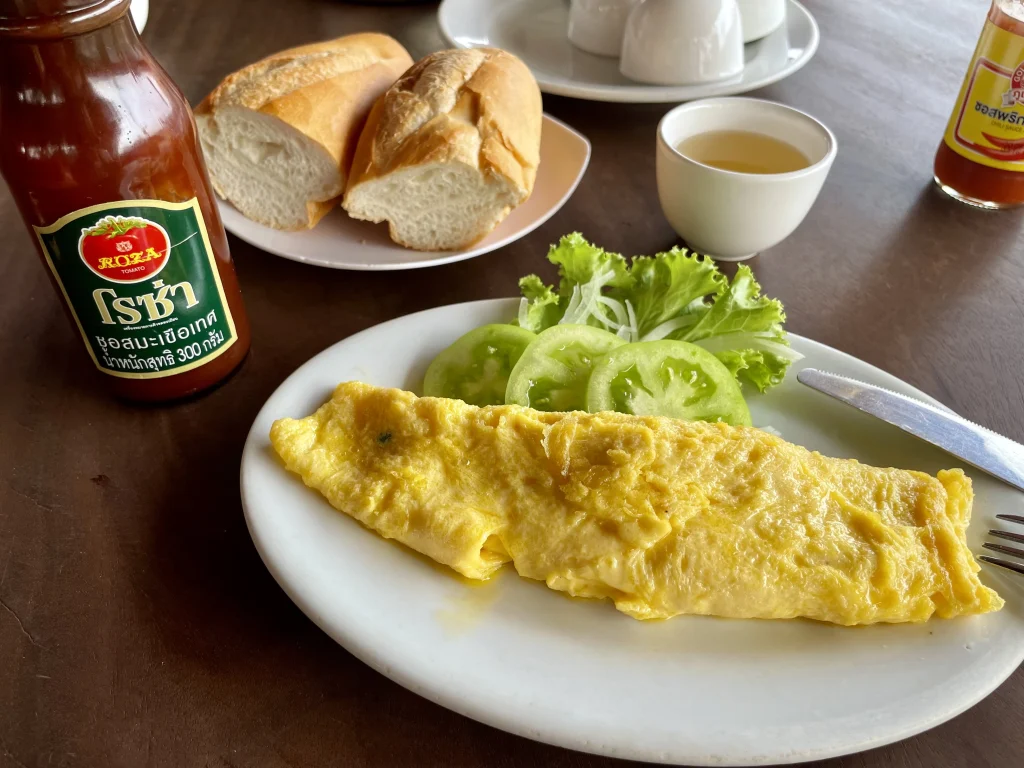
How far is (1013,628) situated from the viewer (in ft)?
3.54

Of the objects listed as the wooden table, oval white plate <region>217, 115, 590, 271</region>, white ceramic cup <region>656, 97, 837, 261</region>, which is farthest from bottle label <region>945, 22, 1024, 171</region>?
oval white plate <region>217, 115, 590, 271</region>

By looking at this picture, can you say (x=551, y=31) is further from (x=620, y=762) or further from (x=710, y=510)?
(x=620, y=762)

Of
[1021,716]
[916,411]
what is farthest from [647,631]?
[916,411]

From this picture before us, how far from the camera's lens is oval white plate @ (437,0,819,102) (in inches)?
97.0

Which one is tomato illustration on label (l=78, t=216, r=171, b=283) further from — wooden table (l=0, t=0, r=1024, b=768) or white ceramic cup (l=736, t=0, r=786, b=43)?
white ceramic cup (l=736, t=0, r=786, b=43)

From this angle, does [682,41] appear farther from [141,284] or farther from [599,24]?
[141,284]

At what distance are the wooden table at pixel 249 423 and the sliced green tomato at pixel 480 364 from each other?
1.25 ft

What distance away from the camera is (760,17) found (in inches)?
105

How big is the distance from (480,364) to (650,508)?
485mm

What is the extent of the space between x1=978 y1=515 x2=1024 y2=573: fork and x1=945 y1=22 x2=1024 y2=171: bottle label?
3.92 feet

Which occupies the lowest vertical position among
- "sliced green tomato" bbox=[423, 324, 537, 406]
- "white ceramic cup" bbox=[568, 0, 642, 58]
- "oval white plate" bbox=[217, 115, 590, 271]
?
"oval white plate" bbox=[217, 115, 590, 271]

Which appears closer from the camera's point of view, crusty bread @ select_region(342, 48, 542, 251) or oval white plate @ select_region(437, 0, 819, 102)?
crusty bread @ select_region(342, 48, 542, 251)

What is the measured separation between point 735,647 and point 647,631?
0.12 meters

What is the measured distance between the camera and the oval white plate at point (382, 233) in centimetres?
186
